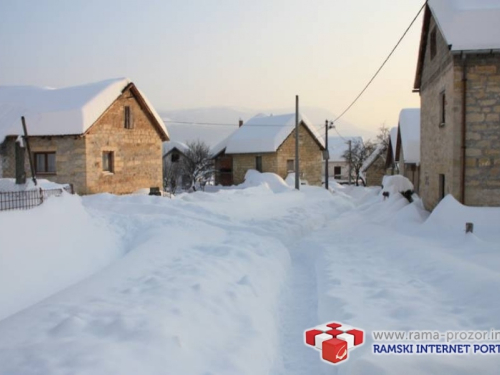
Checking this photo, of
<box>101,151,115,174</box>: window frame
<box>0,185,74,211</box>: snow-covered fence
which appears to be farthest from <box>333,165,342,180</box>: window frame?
<box>0,185,74,211</box>: snow-covered fence

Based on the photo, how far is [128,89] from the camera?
77.5ft

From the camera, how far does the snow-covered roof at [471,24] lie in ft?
39.7

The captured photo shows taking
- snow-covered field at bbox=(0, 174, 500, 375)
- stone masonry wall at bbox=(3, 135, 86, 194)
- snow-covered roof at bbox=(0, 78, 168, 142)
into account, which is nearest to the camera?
snow-covered field at bbox=(0, 174, 500, 375)

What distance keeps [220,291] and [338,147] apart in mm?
63985

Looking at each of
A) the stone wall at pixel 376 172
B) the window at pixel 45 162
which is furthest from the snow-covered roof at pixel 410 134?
the stone wall at pixel 376 172

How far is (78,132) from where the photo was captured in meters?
20.0

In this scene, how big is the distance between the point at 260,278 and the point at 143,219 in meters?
5.84

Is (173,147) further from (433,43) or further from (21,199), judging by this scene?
(21,199)

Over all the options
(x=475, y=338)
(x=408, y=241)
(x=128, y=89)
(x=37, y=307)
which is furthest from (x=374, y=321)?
(x=128, y=89)

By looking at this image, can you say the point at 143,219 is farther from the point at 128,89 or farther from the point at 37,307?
the point at 128,89

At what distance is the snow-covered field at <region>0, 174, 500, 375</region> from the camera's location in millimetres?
4953

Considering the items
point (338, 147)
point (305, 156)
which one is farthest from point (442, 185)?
point (338, 147)

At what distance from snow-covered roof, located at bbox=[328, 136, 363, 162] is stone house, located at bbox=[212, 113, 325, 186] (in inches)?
1003

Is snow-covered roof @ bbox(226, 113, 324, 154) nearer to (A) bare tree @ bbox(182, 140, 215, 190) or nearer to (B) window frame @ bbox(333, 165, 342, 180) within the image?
(A) bare tree @ bbox(182, 140, 215, 190)
